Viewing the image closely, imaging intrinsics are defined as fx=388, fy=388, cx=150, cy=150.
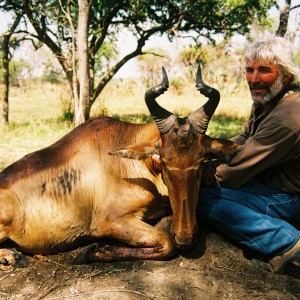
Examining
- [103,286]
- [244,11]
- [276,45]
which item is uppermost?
[244,11]

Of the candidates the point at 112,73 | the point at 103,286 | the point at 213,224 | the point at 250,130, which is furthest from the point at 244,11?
the point at 103,286

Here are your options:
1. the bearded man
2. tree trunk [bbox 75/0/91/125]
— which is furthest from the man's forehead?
tree trunk [bbox 75/0/91/125]

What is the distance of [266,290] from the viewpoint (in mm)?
3678

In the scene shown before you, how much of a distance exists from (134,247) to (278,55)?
264 centimetres

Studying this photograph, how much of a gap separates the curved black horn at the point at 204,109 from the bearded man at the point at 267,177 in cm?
49

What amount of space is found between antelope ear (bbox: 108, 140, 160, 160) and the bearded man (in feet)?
2.25

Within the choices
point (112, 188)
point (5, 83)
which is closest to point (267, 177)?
point (112, 188)

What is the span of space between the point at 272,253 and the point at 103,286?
5.83ft

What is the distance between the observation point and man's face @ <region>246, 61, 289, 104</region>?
431cm

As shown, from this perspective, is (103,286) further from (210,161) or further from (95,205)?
(210,161)

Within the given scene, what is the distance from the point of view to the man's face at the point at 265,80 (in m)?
4.31

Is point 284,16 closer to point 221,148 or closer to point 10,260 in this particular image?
point 221,148

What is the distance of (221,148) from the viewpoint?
4066 millimetres

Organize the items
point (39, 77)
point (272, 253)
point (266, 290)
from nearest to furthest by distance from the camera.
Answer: point (266, 290), point (272, 253), point (39, 77)
